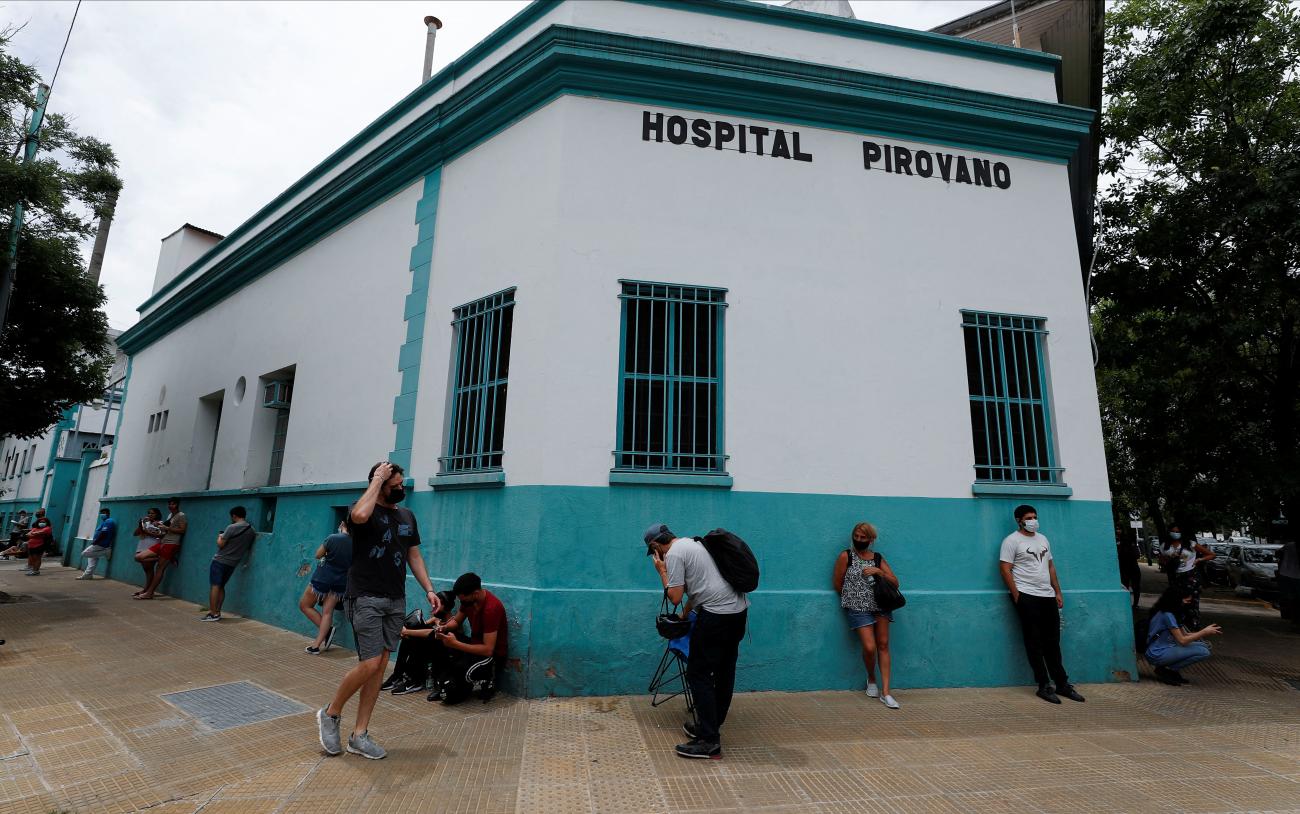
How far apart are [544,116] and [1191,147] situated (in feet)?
35.1

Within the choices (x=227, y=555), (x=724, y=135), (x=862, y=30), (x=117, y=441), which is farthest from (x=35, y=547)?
(x=862, y=30)

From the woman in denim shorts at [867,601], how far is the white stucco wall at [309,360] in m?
4.98

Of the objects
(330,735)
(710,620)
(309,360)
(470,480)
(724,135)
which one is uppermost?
(724,135)

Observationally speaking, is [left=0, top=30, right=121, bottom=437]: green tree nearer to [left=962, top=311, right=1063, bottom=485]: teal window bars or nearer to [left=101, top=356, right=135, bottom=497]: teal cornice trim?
[left=101, top=356, right=135, bottom=497]: teal cornice trim

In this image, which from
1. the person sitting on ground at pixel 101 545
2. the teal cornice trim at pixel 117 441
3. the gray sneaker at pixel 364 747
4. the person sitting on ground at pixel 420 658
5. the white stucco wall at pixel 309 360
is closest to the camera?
the gray sneaker at pixel 364 747

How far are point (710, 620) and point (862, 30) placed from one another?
6560 millimetres

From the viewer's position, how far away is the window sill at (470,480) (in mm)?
6035

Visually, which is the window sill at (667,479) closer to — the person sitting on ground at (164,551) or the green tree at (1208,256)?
the green tree at (1208,256)

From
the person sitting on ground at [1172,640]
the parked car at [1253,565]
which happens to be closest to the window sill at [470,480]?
the person sitting on ground at [1172,640]

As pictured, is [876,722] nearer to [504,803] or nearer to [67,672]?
[504,803]

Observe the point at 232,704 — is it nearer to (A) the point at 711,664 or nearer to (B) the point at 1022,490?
(A) the point at 711,664

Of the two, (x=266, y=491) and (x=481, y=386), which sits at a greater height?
(x=481, y=386)

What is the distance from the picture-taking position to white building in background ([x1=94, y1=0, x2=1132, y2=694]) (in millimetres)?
5930

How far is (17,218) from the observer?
938 centimetres
